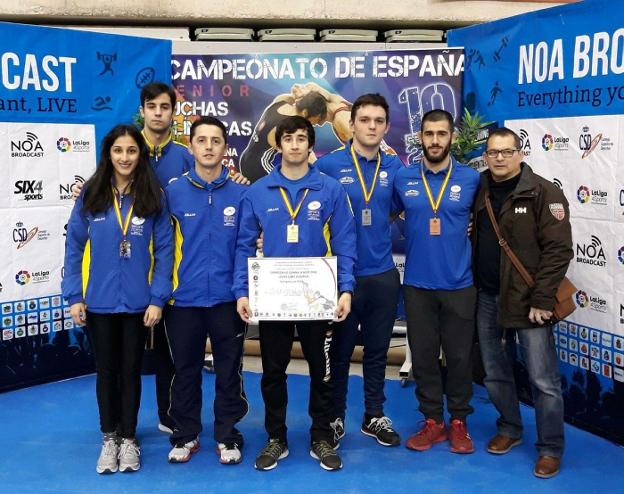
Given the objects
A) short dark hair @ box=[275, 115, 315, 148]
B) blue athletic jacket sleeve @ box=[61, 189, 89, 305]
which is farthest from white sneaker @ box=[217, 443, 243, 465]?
short dark hair @ box=[275, 115, 315, 148]

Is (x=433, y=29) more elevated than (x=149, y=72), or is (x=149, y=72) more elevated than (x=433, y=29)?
(x=433, y=29)

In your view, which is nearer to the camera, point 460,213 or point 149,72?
point 460,213

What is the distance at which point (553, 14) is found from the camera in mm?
4398

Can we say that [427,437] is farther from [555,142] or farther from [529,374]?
[555,142]

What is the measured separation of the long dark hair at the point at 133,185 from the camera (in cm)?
354

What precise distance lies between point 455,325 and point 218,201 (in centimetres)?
150

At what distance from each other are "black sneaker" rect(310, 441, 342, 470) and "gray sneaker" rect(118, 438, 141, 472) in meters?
0.97

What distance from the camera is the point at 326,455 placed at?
12.3ft

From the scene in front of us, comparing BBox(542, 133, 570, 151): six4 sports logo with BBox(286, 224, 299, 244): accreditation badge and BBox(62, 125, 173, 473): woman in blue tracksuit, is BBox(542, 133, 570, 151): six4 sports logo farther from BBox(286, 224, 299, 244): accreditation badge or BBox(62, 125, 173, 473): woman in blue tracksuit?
BBox(62, 125, 173, 473): woman in blue tracksuit

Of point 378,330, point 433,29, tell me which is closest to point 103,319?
point 378,330

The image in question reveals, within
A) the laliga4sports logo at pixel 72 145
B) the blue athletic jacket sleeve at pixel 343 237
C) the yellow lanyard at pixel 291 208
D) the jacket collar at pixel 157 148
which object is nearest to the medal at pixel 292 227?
the yellow lanyard at pixel 291 208

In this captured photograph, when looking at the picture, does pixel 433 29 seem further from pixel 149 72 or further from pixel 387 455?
pixel 387 455

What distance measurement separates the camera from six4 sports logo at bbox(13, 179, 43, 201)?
4941 millimetres

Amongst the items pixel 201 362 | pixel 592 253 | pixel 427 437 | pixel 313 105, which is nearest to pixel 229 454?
pixel 201 362
